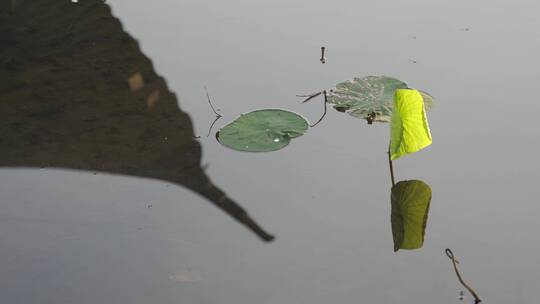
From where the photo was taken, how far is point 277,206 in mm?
2355

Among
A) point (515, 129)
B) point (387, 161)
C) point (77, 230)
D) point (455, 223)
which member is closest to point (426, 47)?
point (515, 129)

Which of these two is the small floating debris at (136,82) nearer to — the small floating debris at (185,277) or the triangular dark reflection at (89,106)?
the triangular dark reflection at (89,106)

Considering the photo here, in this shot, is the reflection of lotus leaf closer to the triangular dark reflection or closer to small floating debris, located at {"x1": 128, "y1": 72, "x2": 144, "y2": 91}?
the triangular dark reflection

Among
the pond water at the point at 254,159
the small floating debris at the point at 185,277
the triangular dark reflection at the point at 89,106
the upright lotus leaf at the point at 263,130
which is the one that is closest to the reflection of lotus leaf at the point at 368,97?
the pond water at the point at 254,159

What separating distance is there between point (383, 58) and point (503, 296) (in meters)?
1.36

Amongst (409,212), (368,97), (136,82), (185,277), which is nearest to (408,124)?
(409,212)

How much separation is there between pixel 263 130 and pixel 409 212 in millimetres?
586

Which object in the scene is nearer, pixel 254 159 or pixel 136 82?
pixel 254 159

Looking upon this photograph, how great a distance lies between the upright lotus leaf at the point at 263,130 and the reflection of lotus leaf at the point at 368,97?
181mm

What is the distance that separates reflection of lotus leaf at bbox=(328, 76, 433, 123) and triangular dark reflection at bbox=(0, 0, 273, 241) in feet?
1.71

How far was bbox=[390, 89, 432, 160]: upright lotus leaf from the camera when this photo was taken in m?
2.28

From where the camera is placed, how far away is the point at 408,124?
233cm

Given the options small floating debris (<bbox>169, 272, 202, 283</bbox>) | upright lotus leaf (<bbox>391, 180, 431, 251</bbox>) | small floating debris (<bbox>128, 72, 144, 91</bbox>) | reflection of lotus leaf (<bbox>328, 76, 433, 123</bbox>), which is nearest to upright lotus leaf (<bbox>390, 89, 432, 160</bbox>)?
upright lotus leaf (<bbox>391, 180, 431, 251</bbox>)

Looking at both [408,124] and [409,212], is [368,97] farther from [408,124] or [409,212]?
[409,212]
